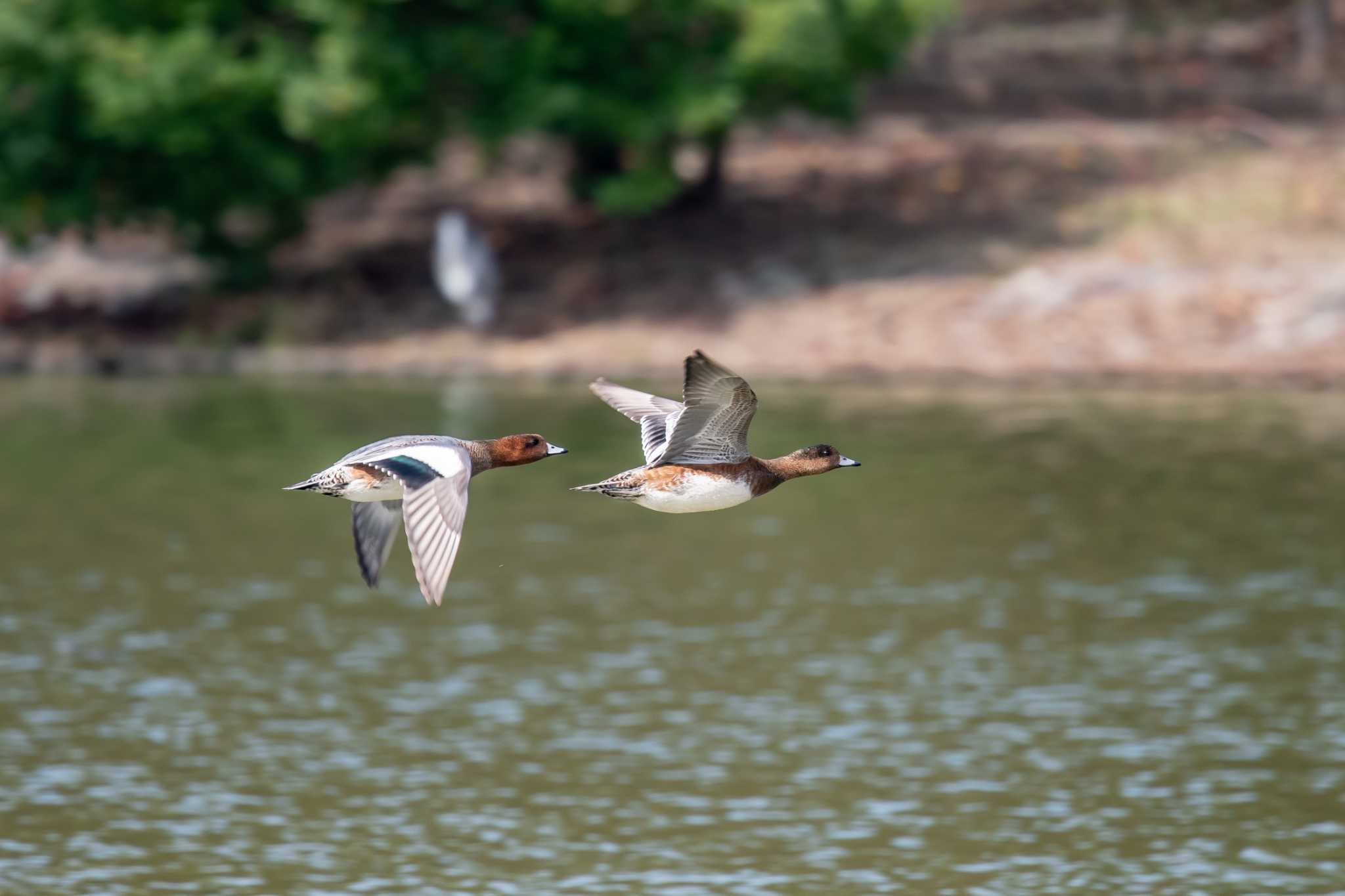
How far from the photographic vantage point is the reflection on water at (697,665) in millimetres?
21625

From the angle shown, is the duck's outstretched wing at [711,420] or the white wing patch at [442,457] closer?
the white wing patch at [442,457]

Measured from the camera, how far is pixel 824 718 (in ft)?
84.7

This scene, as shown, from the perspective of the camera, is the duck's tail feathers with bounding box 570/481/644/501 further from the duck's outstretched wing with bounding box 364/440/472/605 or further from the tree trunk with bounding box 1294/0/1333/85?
the tree trunk with bounding box 1294/0/1333/85

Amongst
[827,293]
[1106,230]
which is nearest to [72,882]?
[827,293]

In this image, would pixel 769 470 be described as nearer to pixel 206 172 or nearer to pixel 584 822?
pixel 584 822

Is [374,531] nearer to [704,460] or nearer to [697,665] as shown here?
[704,460]

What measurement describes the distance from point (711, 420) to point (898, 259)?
36.6 meters

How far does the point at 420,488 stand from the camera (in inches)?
439

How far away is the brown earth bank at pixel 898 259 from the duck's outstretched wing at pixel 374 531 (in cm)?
3153

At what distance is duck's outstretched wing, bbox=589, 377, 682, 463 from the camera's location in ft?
42.6

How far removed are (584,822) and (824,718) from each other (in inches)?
173

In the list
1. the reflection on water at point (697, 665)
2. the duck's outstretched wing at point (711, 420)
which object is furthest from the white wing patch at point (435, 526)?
the reflection on water at point (697, 665)

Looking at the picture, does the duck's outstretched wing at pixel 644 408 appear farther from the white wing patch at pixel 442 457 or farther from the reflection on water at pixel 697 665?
the reflection on water at pixel 697 665

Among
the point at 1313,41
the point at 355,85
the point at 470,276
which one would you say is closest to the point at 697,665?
the point at 355,85
